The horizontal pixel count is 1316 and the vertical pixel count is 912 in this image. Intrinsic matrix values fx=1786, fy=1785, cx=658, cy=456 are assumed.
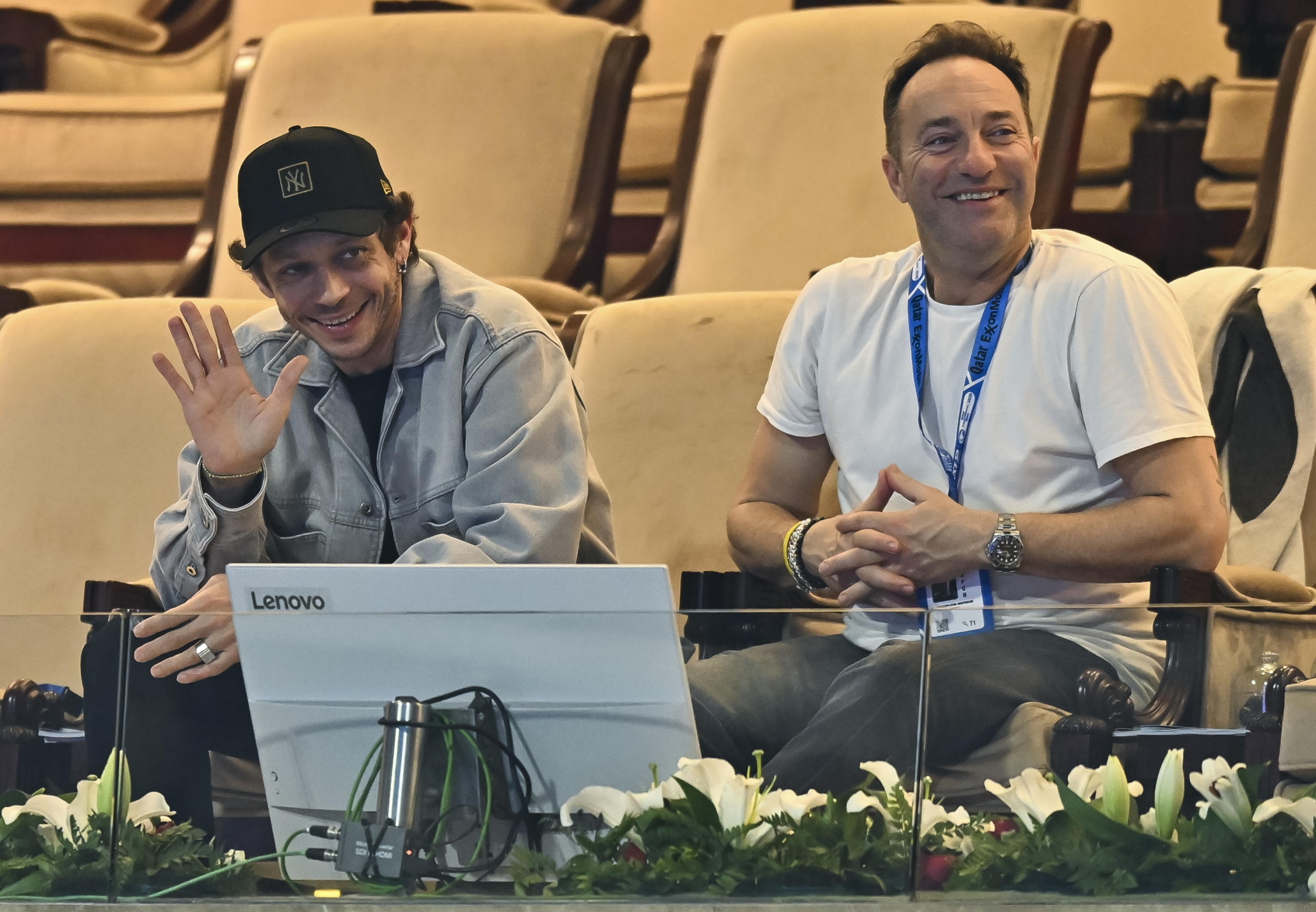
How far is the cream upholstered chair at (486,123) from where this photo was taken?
2.66 metres

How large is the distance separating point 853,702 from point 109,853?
46 cm

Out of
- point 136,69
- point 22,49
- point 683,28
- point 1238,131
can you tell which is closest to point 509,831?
point 1238,131

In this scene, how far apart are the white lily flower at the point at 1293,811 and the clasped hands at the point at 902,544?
460mm

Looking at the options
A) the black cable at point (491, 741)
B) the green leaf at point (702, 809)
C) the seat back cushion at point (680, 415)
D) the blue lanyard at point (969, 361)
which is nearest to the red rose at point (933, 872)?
the green leaf at point (702, 809)

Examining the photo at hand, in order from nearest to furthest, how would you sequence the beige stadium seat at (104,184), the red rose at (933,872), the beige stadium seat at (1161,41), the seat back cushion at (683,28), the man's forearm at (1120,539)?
the red rose at (933,872) < the man's forearm at (1120,539) < the beige stadium seat at (1161,41) < the beige stadium seat at (104,184) < the seat back cushion at (683,28)

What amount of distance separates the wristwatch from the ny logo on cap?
0.69 m

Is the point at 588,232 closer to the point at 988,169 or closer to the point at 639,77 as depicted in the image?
the point at 639,77

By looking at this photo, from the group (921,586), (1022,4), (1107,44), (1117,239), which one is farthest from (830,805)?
(1022,4)

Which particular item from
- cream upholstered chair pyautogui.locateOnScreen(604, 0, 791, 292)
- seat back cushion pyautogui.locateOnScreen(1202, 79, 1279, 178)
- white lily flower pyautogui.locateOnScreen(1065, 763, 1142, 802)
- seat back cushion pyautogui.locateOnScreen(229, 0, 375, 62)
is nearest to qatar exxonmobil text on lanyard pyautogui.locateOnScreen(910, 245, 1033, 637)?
white lily flower pyautogui.locateOnScreen(1065, 763, 1142, 802)

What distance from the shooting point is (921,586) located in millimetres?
1539

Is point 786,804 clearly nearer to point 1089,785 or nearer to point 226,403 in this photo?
point 1089,785

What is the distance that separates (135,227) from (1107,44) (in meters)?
1.73

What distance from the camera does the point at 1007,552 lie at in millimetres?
1484

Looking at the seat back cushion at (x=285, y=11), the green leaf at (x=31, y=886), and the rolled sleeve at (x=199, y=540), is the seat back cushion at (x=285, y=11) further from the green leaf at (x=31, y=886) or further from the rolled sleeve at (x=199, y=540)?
the green leaf at (x=31, y=886)
